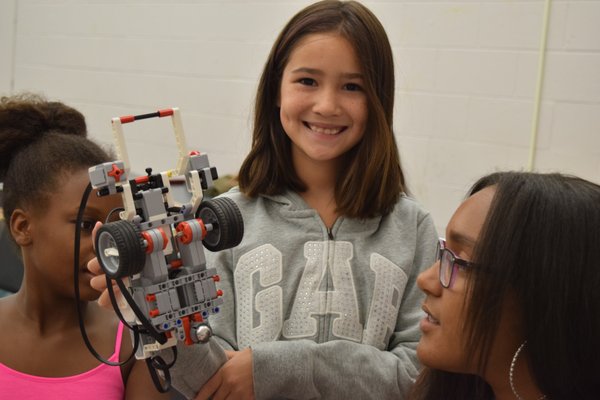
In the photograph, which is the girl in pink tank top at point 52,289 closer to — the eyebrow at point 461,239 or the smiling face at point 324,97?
the smiling face at point 324,97

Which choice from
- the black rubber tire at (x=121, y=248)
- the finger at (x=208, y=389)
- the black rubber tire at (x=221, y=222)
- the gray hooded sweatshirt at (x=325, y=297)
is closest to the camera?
the black rubber tire at (x=121, y=248)

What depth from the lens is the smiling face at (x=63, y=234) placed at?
146 cm

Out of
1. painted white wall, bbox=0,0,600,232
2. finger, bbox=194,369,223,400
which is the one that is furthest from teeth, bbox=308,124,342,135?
painted white wall, bbox=0,0,600,232

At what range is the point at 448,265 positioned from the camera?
119 centimetres

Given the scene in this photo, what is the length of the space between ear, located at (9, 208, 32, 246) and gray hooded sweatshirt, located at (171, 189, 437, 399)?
371 mm

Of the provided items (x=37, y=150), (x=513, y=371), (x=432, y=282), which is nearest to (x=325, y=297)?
(x=432, y=282)

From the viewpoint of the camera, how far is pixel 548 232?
1.09 m

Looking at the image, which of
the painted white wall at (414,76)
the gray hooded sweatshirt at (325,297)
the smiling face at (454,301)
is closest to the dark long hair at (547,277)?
the smiling face at (454,301)

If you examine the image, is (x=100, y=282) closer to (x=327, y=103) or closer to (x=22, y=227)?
(x=22, y=227)

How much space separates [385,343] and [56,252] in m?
0.68

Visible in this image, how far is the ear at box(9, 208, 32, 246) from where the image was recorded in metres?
1.51

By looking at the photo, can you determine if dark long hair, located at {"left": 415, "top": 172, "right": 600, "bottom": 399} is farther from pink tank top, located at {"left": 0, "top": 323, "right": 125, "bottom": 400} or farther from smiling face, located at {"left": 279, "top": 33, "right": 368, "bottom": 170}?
pink tank top, located at {"left": 0, "top": 323, "right": 125, "bottom": 400}

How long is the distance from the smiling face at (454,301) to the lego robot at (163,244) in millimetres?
343

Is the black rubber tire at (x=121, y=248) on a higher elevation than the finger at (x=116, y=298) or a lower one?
higher
